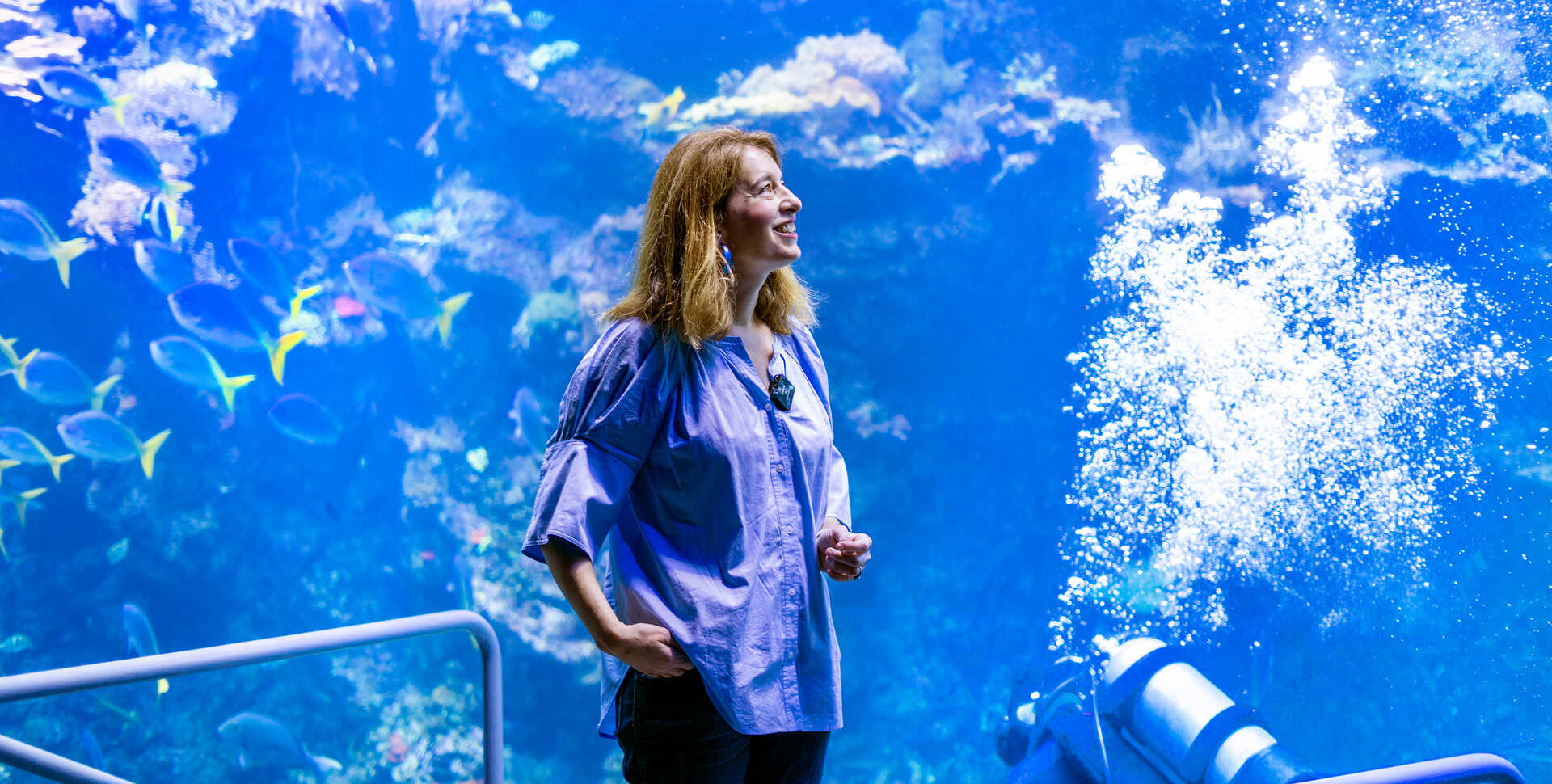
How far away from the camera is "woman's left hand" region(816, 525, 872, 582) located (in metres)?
1.34

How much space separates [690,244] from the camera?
Result: 129cm

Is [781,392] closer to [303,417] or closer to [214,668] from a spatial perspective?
[214,668]

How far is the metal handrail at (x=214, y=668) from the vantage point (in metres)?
1.23

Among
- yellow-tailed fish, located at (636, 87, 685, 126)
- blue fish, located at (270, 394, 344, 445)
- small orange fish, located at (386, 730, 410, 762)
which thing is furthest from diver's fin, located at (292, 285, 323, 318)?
small orange fish, located at (386, 730, 410, 762)

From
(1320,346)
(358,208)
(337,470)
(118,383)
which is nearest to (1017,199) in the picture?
(1320,346)

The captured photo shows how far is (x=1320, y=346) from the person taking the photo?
665cm

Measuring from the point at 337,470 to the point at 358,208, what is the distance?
2.23 m

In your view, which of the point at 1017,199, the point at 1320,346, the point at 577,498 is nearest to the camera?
the point at 577,498

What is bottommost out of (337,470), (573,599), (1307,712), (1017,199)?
(573,599)

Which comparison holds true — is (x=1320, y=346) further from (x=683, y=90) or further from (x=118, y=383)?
(x=118, y=383)

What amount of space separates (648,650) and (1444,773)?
5.01 feet

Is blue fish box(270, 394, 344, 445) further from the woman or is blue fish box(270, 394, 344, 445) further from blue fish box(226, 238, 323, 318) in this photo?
the woman

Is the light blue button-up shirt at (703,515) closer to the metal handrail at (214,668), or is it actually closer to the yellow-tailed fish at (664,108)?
the metal handrail at (214,668)

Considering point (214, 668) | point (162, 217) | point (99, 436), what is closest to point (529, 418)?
point (99, 436)
